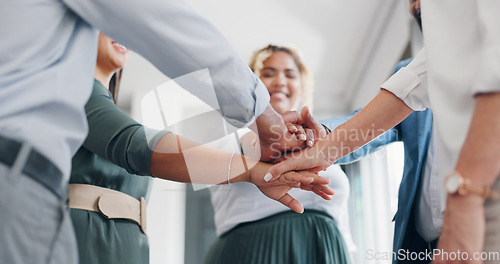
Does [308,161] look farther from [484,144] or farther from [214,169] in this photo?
[484,144]

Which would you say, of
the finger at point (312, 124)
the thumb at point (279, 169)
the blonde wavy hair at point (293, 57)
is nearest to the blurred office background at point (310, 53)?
the blonde wavy hair at point (293, 57)

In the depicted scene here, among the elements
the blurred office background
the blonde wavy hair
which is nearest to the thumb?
the blonde wavy hair

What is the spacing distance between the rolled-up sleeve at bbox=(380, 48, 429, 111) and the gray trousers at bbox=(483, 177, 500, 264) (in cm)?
29

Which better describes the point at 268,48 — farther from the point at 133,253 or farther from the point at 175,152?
the point at 133,253

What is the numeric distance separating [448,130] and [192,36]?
1.24 ft

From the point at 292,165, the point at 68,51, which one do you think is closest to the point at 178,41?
the point at 68,51

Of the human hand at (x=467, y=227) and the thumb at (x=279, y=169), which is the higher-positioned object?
the thumb at (x=279, y=169)

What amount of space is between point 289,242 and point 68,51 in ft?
2.80

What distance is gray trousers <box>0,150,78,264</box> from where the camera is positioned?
497 mm

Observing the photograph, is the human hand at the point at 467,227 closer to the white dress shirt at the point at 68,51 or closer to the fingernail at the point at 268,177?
the white dress shirt at the point at 68,51

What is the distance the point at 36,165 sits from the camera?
53 centimetres

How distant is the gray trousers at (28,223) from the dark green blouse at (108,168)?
1.27 feet

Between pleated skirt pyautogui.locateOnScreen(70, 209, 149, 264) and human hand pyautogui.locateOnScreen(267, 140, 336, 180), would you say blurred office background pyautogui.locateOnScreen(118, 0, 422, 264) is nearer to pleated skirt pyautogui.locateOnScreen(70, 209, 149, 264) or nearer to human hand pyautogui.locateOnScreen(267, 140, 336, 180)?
human hand pyautogui.locateOnScreen(267, 140, 336, 180)

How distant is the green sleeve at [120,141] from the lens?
92 cm
